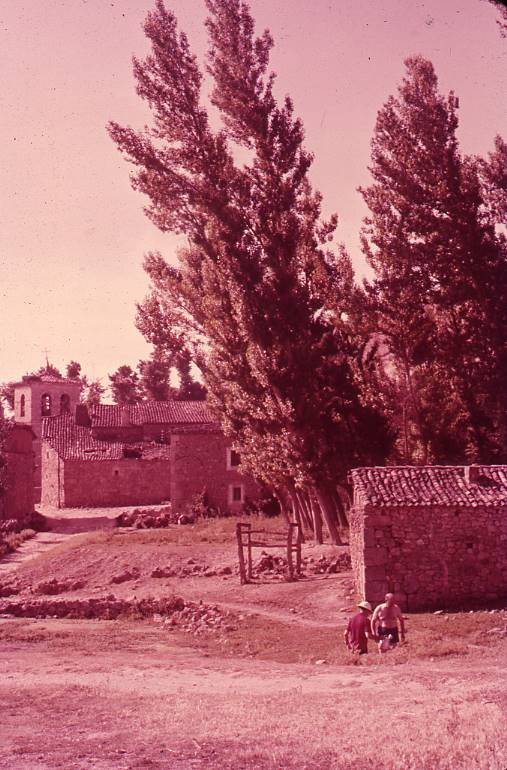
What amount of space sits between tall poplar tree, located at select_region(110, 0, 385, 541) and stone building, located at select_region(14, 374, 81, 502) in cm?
4102

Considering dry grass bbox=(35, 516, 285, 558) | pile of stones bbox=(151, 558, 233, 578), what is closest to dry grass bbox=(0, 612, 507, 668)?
pile of stones bbox=(151, 558, 233, 578)

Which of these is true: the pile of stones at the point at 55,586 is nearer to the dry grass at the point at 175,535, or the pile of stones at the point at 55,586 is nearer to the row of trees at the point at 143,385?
the dry grass at the point at 175,535

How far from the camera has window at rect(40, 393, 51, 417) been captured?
7100 centimetres

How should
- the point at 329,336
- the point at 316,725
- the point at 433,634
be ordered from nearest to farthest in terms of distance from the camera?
the point at 316,725
the point at 433,634
the point at 329,336

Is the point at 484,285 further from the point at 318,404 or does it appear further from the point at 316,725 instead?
the point at 316,725

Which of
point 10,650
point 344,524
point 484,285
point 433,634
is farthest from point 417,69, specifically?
point 10,650

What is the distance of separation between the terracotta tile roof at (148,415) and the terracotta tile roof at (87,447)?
3.80 meters

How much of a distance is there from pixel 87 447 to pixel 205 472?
1138 centimetres

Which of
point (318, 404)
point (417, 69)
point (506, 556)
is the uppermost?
point (417, 69)

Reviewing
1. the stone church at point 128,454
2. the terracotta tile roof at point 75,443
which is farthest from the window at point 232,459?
the terracotta tile roof at point 75,443

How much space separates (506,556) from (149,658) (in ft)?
31.6

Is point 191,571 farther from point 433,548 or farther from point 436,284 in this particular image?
point 436,284

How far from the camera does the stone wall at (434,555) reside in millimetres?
21969

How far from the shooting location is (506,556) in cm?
2219
